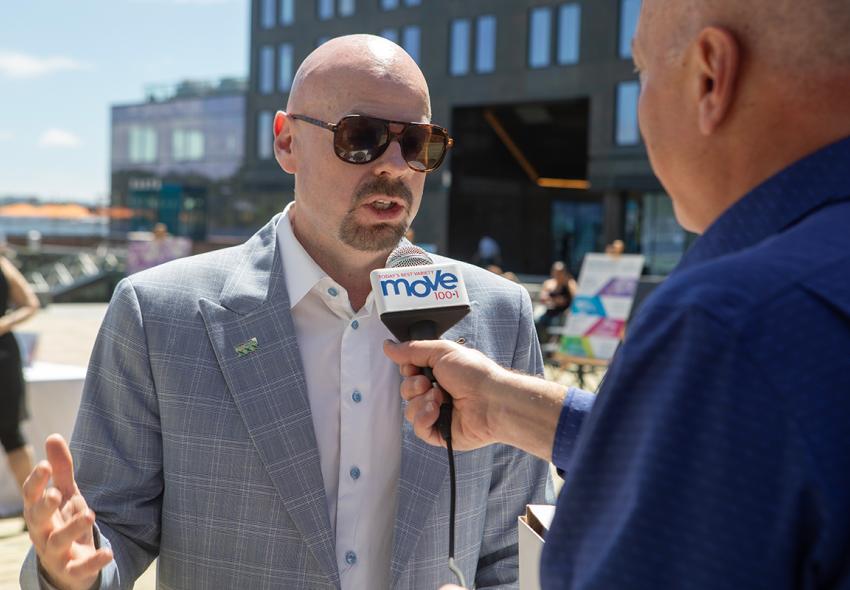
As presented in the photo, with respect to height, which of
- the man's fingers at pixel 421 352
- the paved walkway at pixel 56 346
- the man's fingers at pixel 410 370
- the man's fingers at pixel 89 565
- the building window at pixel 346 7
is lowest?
the paved walkway at pixel 56 346

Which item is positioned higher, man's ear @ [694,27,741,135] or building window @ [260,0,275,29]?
building window @ [260,0,275,29]

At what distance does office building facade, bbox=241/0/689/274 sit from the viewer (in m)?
34.4

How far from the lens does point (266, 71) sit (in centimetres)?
4716

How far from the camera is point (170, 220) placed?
54.2 meters

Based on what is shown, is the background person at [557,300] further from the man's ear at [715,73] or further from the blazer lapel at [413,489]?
the man's ear at [715,73]

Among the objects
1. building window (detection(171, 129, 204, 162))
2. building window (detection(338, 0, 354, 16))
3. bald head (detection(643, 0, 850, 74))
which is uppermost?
building window (detection(338, 0, 354, 16))

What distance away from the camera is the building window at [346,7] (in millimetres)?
43625

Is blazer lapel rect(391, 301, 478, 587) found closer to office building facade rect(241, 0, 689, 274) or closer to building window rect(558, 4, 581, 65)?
office building facade rect(241, 0, 689, 274)

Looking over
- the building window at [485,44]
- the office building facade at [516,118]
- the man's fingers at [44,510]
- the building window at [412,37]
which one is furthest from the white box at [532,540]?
the building window at [412,37]

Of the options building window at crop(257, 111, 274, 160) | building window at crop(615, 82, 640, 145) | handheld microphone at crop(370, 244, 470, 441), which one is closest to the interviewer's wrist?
handheld microphone at crop(370, 244, 470, 441)

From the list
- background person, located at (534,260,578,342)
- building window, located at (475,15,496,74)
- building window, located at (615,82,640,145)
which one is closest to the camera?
background person, located at (534,260,578,342)

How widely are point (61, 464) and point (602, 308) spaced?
11.8 meters

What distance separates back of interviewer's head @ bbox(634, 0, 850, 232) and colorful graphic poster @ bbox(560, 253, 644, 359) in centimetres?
1169

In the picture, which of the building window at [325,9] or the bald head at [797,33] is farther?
the building window at [325,9]
